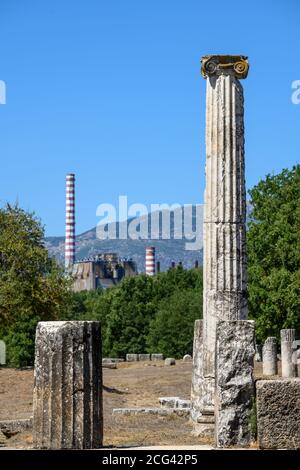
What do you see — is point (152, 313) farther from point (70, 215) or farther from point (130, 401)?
point (70, 215)

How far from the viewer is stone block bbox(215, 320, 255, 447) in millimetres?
16719

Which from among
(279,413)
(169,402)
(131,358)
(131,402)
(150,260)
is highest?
(150,260)

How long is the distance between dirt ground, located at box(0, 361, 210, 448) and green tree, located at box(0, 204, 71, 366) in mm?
2909

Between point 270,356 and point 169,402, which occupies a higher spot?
point 270,356

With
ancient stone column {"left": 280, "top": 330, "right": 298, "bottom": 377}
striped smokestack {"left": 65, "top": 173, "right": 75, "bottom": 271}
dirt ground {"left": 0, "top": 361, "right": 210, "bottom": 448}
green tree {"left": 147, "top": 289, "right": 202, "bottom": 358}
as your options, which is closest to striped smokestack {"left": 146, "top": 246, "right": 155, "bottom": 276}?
striped smokestack {"left": 65, "top": 173, "right": 75, "bottom": 271}

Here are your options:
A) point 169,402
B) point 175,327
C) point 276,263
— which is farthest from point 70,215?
point 169,402

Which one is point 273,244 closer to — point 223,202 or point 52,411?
point 223,202

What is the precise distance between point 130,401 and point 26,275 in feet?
44.0

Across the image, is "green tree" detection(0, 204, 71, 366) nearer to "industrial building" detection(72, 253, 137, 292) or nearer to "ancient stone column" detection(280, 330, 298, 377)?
"ancient stone column" detection(280, 330, 298, 377)

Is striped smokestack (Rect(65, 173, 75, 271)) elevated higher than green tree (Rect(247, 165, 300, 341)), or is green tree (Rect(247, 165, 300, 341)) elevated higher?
striped smokestack (Rect(65, 173, 75, 271))

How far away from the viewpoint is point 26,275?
4453 cm

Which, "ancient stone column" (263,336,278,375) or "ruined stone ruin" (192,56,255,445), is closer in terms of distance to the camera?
"ruined stone ruin" (192,56,255,445)

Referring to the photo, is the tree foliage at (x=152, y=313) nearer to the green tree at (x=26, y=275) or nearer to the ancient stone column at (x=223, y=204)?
the green tree at (x=26, y=275)
